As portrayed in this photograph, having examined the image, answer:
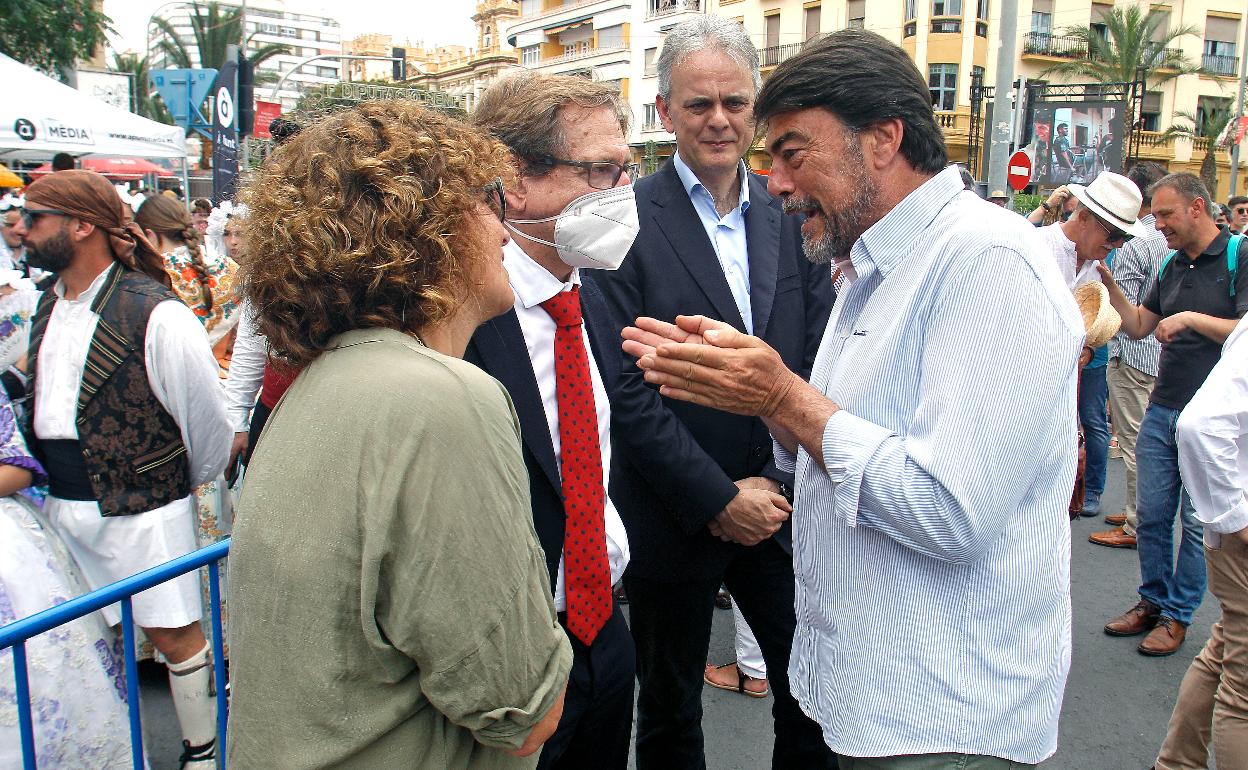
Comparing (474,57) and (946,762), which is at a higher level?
(474,57)

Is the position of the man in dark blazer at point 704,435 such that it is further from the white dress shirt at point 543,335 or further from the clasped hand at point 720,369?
the clasped hand at point 720,369

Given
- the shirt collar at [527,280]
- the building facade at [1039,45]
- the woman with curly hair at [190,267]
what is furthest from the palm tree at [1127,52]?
the shirt collar at [527,280]

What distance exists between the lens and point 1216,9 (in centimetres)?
4041

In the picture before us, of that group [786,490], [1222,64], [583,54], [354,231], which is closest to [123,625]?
[354,231]

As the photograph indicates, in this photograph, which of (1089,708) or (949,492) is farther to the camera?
(1089,708)

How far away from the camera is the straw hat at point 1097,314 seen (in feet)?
15.5

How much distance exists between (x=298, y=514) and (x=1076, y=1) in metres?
47.6

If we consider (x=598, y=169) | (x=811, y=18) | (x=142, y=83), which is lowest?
(x=598, y=169)

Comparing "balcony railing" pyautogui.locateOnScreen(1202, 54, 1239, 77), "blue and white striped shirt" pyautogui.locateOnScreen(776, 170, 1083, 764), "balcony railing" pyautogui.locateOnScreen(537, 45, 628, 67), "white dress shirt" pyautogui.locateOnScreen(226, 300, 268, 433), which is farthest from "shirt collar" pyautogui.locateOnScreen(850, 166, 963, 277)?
"balcony railing" pyautogui.locateOnScreen(537, 45, 628, 67)

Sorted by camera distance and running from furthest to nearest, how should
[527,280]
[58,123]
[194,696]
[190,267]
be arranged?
[58,123], [190,267], [194,696], [527,280]

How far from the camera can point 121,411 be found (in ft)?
9.94

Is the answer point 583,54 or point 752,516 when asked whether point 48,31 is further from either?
point 583,54

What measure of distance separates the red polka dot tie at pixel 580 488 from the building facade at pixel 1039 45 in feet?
135

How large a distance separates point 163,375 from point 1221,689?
3.70 m
